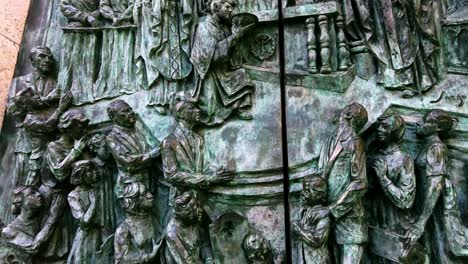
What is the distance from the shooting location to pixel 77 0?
625 centimetres

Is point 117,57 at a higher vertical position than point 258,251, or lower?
higher

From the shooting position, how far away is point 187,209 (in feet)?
16.9

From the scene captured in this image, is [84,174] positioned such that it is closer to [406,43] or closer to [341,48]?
[341,48]

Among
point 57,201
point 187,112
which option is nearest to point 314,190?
point 187,112

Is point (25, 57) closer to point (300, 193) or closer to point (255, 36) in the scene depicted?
point (255, 36)

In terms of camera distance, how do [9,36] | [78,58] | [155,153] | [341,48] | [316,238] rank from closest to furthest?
[316,238] < [155,153] < [341,48] < [78,58] < [9,36]

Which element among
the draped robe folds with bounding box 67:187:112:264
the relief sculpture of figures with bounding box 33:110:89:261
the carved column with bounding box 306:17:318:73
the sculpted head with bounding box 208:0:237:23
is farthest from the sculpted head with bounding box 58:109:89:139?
the carved column with bounding box 306:17:318:73

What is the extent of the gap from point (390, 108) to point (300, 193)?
3.37 ft

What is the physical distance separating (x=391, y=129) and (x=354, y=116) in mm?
299

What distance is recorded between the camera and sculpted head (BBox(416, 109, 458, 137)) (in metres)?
5.27

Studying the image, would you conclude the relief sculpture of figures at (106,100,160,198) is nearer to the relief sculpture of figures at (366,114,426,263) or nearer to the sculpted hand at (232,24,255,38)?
the sculpted hand at (232,24,255,38)

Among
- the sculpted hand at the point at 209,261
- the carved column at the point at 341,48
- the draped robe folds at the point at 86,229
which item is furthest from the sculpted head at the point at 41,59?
Result: the carved column at the point at 341,48

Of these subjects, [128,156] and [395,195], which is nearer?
[395,195]

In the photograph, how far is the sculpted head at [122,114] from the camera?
18.4ft
